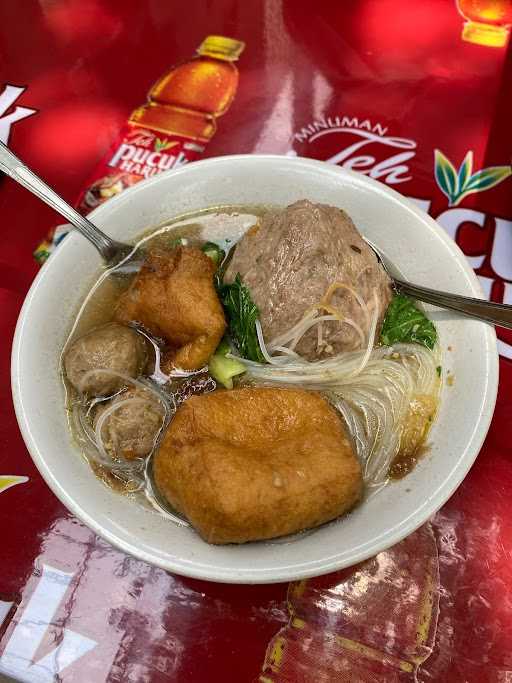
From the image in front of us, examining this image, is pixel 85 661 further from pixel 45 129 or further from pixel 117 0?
pixel 117 0

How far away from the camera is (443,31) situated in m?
3.69

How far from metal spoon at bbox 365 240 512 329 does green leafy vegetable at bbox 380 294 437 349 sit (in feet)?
0.18

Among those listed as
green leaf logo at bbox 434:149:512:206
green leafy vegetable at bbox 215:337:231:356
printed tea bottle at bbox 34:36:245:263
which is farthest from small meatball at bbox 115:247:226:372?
green leaf logo at bbox 434:149:512:206

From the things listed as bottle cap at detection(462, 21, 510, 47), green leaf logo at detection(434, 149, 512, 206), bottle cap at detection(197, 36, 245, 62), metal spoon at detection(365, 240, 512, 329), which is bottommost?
metal spoon at detection(365, 240, 512, 329)

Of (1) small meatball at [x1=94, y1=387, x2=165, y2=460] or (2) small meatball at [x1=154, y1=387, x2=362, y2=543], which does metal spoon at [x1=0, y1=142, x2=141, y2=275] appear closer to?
(1) small meatball at [x1=94, y1=387, x2=165, y2=460]

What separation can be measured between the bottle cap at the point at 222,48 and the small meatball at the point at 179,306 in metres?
1.95

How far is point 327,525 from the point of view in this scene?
192 cm

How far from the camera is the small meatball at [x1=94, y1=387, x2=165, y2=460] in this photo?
211 cm

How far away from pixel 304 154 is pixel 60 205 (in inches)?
61.9

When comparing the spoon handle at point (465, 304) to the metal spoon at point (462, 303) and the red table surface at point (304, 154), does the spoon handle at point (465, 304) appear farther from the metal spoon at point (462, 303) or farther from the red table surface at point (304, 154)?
the red table surface at point (304, 154)

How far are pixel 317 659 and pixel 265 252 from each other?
1514mm

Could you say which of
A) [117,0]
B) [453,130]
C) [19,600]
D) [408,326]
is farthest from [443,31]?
[19,600]

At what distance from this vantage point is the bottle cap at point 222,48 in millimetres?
3664

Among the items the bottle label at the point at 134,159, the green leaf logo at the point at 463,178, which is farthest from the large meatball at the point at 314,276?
the bottle label at the point at 134,159
